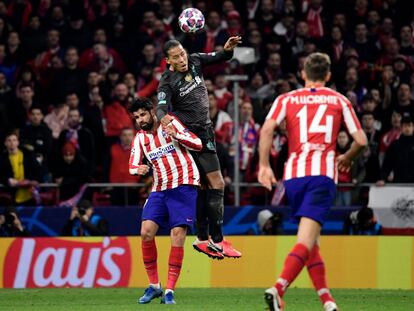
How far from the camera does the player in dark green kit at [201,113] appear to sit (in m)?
13.5

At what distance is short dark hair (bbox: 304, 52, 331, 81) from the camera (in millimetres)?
10078

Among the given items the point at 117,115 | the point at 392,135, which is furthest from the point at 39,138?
the point at 392,135

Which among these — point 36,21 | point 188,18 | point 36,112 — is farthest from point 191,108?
point 36,21

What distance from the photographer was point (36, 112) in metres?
19.1

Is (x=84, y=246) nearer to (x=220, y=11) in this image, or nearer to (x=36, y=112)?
(x=36, y=112)

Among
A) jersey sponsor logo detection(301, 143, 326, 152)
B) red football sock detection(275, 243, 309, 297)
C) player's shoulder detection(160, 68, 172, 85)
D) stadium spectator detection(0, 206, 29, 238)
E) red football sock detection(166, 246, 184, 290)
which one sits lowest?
stadium spectator detection(0, 206, 29, 238)

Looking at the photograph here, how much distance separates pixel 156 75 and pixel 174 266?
27.0ft

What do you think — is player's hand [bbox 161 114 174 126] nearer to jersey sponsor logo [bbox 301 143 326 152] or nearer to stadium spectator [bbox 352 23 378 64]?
jersey sponsor logo [bbox 301 143 326 152]

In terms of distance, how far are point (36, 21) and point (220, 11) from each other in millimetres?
3466

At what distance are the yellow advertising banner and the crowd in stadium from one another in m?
1.67

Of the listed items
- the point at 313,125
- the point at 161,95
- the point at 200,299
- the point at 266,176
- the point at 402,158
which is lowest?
the point at 200,299

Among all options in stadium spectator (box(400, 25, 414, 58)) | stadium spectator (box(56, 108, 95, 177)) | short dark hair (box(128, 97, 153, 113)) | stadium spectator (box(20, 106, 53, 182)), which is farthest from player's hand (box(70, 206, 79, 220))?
stadium spectator (box(400, 25, 414, 58))

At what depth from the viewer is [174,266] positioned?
1268 centimetres

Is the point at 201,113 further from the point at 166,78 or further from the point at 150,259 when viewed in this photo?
the point at 150,259
